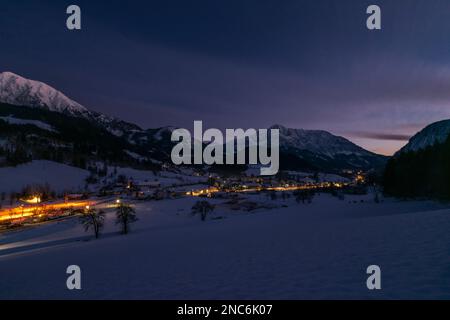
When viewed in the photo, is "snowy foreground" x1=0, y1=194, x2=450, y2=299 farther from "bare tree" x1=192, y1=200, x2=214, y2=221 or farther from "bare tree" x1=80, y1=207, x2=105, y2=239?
"bare tree" x1=192, y1=200, x2=214, y2=221

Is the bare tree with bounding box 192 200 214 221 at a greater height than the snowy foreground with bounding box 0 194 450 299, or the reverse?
the snowy foreground with bounding box 0 194 450 299

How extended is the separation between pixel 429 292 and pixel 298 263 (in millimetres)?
5950

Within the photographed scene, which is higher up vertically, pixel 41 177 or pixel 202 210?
pixel 41 177

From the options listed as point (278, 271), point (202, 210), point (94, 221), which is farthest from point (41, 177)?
point (278, 271)

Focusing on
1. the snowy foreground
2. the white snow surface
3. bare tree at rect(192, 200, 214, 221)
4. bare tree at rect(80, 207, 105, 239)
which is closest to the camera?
the snowy foreground

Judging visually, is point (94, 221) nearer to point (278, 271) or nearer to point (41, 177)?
point (278, 271)

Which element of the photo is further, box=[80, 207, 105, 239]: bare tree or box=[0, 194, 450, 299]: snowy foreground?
box=[80, 207, 105, 239]: bare tree

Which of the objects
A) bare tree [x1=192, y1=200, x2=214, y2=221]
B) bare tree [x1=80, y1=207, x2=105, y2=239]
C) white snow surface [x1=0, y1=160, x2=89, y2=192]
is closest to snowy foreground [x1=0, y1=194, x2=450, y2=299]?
bare tree [x1=80, y1=207, x2=105, y2=239]

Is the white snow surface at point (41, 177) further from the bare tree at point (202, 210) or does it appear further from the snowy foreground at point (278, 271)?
the snowy foreground at point (278, 271)

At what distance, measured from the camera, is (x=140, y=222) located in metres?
67.3

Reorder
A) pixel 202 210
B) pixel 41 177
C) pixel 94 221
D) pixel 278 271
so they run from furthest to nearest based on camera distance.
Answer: pixel 41 177 < pixel 202 210 < pixel 94 221 < pixel 278 271

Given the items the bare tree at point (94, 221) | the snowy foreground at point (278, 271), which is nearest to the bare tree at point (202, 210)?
the bare tree at point (94, 221)

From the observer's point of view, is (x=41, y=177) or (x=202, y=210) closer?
(x=202, y=210)
